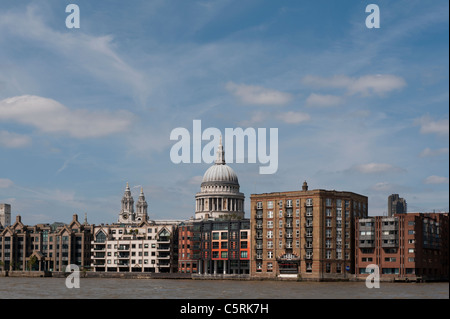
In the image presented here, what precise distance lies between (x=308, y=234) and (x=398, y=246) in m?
20.0

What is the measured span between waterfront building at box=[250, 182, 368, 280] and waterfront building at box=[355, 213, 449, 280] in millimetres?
3920

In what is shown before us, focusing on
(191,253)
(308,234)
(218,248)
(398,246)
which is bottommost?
(191,253)

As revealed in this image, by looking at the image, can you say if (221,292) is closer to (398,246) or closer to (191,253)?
(398,246)

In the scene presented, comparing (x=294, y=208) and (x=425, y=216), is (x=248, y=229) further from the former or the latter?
(x=425, y=216)

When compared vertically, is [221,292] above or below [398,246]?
below

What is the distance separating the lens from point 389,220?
16562cm

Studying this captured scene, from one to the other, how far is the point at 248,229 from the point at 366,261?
33.0 meters

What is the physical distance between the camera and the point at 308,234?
16950 centimetres

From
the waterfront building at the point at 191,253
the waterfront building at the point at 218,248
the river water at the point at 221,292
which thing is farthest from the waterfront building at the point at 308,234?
the river water at the point at 221,292

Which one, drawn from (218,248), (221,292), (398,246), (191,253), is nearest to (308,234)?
(398,246)

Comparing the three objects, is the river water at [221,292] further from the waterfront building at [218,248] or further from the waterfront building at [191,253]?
the waterfront building at [191,253]

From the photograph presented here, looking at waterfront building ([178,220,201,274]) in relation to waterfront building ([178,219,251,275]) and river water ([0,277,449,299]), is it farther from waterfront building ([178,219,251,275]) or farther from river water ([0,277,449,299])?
river water ([0,277,449,299])
